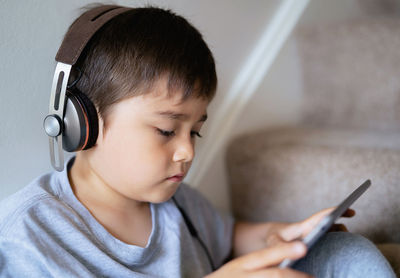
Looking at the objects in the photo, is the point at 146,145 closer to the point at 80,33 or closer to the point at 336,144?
the point at 80,33

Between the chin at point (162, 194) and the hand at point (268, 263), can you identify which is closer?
the hand at point (268, 263)

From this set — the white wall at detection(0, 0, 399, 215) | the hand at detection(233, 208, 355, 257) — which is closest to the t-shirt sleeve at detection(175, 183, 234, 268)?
the hand at detection(233, 208, 355, 257)

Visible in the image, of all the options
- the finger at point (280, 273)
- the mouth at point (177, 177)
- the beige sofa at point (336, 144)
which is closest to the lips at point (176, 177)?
the mouth at point (177, 177)

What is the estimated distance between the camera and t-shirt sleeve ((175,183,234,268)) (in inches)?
37.6

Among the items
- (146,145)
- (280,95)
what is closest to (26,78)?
(146,145)

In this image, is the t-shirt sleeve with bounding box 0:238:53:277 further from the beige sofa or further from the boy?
the beige sofa

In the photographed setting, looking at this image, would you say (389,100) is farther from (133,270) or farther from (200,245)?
(133,270)

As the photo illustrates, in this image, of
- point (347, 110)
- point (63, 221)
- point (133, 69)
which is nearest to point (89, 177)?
point (63, 221)

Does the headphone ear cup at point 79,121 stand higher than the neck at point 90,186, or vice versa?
the headphone ear cup at point 79,121

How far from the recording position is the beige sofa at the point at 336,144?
38.3 inches

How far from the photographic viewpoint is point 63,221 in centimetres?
69

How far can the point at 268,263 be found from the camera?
0.60 m

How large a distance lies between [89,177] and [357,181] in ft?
2.06

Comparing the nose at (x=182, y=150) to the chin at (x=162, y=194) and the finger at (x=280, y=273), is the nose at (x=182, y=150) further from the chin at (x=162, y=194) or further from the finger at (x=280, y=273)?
the finger at (x=280, y=273)
